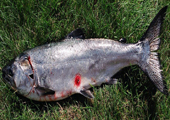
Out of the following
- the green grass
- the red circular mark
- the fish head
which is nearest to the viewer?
the fish head

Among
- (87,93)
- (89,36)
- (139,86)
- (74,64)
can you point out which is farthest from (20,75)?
(139,86)

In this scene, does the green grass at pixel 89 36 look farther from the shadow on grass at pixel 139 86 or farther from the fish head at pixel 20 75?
the fish head at pixel 20 75

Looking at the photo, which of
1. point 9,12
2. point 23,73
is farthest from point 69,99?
point 9,12

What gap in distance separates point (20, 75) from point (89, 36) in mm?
1318

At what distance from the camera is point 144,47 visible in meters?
3.07

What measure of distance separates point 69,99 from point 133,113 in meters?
1.01

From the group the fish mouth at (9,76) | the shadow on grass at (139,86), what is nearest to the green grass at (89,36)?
the shadow on grass at (139,86)

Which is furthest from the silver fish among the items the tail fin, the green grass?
the green grass

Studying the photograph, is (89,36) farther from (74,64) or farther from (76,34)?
(74,64)

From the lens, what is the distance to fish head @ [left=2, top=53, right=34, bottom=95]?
9.86 feet

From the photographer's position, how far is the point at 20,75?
3002 millimetres

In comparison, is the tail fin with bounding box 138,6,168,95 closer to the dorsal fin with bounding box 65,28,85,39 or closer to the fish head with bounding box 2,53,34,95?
the dorsal fin with bounding box 65,28,85,39

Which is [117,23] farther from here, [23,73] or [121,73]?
[23,73]

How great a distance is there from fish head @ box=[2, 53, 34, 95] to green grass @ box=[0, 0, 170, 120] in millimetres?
262
